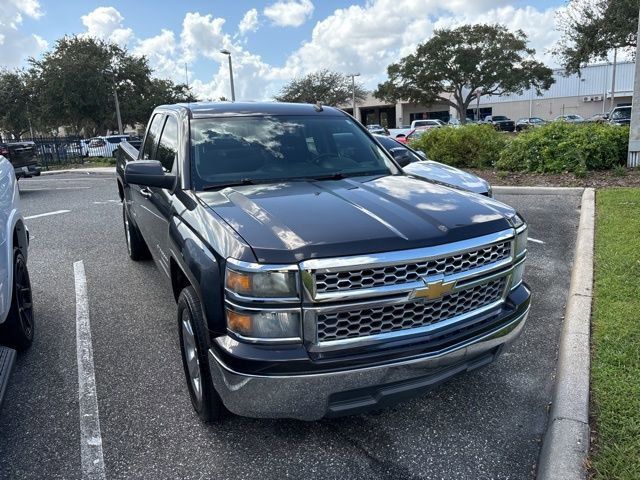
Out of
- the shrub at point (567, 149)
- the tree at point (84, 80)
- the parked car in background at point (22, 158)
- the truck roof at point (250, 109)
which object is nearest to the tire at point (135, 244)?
the truck roof at point (250, 109)

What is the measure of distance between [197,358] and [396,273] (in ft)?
3.83

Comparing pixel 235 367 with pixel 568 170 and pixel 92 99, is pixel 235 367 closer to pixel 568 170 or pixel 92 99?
pixel 568 170

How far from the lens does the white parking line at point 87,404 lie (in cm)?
268

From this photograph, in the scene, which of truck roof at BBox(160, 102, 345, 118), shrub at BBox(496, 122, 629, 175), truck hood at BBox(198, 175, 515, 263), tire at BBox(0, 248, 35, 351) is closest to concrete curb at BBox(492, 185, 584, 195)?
shrub at BBox(496, 122, 629, 175)

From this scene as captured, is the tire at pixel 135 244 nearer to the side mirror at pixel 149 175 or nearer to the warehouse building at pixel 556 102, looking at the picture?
the side mirror at pixel 149 175

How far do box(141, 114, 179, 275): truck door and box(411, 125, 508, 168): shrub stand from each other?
10105 millimetres

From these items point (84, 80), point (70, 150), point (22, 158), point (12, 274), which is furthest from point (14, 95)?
point (12, 274)

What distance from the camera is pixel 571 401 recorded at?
9.53ft

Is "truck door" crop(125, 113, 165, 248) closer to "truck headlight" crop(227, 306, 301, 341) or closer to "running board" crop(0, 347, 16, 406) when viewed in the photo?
"running board" crop(0, 347, 16, 406)

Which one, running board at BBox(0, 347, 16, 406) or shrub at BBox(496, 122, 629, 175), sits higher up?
shrub at BBox(496, 122, 629, 175)

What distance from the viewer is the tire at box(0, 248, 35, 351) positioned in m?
3.70

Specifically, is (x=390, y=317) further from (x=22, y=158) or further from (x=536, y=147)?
(x=22, y=158)

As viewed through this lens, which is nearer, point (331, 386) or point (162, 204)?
point (331, 386)

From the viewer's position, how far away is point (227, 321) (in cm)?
240
